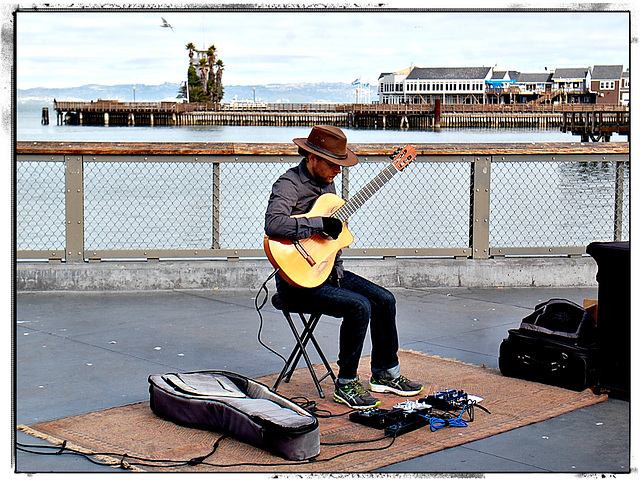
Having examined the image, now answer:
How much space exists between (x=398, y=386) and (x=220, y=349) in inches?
65.7

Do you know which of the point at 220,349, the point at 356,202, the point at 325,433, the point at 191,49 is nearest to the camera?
the point at 325,433

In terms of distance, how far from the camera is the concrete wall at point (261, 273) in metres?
8.78

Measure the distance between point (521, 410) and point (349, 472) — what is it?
1.42 meters

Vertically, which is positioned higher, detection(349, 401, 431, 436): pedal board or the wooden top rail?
the wooden top rail

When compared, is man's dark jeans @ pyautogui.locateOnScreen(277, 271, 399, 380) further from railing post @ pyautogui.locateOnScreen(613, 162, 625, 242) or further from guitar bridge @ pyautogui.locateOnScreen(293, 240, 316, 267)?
railing post @ pyautogui.locateOnScreen(613, 162, 625, 242)

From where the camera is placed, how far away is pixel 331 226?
208 inches

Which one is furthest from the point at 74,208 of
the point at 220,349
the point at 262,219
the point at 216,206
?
the point at 262,219

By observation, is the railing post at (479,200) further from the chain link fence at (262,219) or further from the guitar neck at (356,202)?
the guitar neck at (356,202)

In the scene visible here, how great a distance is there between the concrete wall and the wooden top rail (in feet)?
3.56

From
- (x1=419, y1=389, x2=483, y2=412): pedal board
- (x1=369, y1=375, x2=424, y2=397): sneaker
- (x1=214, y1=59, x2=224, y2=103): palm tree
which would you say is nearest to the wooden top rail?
(x1=369, y1=375, x2=424, y2=397): sneaker

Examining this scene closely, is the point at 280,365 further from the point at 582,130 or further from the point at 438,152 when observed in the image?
the point at 582,130

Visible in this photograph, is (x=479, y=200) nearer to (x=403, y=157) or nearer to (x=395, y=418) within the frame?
(x=403, y=157)

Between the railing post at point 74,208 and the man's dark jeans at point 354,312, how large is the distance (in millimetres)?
→ 3938

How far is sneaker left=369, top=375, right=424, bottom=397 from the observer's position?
18.3 ft
